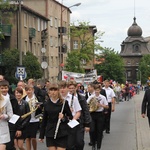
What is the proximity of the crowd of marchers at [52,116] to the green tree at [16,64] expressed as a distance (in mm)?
31497

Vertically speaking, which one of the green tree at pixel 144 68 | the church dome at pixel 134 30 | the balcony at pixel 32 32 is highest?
the church dome at pixel 134 30

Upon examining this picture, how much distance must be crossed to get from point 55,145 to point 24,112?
7.24 ft

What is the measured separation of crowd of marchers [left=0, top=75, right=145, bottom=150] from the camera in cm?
848

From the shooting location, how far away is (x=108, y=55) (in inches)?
4284

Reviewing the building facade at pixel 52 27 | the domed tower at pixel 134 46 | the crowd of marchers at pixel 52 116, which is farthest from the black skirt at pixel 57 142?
the domed tower at pixel 134 46

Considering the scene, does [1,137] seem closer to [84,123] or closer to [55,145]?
[55,145]

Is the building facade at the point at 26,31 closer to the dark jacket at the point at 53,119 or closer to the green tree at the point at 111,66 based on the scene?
the dark jacket at the point at 53,119

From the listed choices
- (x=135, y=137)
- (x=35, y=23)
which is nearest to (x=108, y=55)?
(x=35, y=23)

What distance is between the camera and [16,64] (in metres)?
47.4

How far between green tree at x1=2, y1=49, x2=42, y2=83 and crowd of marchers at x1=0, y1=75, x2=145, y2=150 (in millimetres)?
31497

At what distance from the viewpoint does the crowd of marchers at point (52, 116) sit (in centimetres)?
848

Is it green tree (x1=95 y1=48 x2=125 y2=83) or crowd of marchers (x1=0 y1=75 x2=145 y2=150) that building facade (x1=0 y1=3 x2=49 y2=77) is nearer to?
crowd of marchers (x1=0 y1=75 x2=145 y2=150)

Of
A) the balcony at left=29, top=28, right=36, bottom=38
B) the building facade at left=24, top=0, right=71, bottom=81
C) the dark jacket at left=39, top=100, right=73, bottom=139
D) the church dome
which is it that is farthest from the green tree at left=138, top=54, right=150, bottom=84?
the dark jacket at left=39, top=100, right=73, bottom=139

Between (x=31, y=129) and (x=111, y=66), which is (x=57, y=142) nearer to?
(x=31, y=129)
